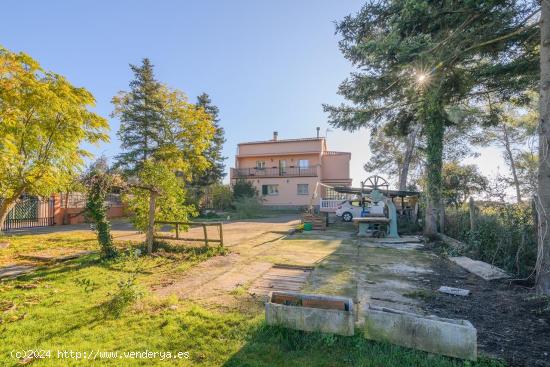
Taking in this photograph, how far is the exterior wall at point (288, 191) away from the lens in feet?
98.4

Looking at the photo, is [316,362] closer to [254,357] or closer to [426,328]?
[254,357]

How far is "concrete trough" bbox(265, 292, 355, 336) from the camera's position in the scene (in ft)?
10.5

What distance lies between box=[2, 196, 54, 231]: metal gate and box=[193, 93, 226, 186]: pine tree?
416 inches

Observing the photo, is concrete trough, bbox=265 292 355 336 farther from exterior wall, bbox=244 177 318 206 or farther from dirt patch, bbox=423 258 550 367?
exterior wall, bbox=244 177 318 206

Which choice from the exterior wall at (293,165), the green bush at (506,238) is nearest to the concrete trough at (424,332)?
the green bush at (506,238)

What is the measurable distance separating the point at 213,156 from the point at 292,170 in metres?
9.44

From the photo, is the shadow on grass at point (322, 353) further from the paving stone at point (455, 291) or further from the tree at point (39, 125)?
→ the tree at point (39, 125)

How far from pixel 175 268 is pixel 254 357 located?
14.0 ft

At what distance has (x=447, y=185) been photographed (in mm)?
18609

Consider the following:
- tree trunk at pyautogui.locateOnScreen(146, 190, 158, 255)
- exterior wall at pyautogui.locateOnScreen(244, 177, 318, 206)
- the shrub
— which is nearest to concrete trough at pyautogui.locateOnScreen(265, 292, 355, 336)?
tree trunk at pyautogui.locateOnScreen(146, 190, 158, 255)

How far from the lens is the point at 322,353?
9.89ft

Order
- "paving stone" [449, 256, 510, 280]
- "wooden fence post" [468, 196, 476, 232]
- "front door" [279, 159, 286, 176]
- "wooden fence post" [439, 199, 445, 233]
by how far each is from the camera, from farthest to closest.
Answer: "front door" [279, 159, 286, 176]
"wooden fence post" [439, 199, 445, 233]
"wooden fence post" [468, 196, 476, 232]
"paving stone" [449, 256, 510, 280]

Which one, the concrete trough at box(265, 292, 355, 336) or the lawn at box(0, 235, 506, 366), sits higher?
the concrete trough at box(265, 292, 355, 336)

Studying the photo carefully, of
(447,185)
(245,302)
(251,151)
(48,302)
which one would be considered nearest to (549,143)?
(245,302)
